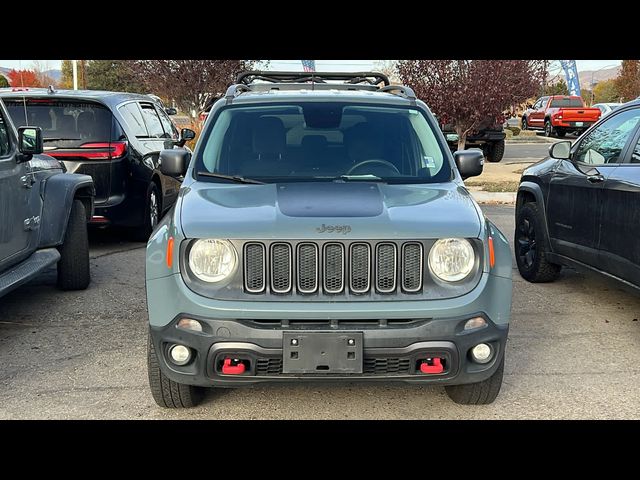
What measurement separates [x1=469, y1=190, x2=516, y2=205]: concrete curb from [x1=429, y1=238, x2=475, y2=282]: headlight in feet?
32.2

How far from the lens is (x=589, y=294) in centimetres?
690

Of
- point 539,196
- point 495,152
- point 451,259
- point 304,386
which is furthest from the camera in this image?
point 495,152

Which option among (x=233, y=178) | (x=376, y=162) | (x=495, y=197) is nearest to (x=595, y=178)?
(x=376, y=162)

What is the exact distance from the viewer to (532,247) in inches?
287

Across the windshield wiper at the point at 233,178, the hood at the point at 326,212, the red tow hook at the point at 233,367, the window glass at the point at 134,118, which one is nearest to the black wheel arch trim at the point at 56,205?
the window glass at the point at 134,118

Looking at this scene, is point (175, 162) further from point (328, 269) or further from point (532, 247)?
point (532, 247)

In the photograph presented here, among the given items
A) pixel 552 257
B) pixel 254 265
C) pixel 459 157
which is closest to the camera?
pixel 254 265

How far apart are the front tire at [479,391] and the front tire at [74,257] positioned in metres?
3.90

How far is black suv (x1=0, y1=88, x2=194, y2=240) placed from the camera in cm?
837

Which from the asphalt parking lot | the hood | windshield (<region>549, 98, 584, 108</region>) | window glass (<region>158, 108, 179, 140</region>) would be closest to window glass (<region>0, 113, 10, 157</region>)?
the asphalt parking lot

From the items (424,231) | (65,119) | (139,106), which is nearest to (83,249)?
(65,119)

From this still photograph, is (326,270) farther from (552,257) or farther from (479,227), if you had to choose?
(552,257)

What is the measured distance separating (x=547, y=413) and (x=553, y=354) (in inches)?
43.8

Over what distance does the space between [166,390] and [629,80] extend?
47.6 meters
